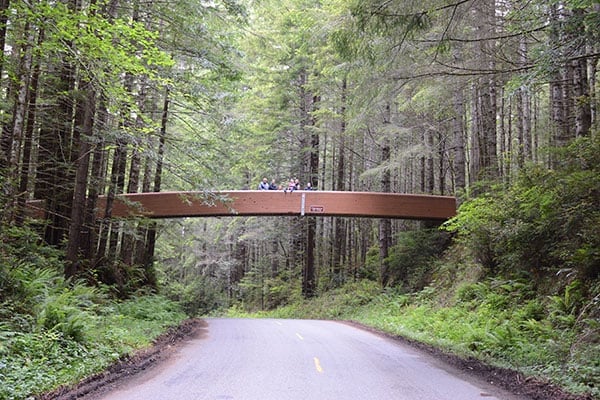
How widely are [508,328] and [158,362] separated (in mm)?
6910

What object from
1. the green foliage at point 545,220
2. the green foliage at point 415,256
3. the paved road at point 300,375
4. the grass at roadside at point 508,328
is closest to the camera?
the paved road at point 300,375

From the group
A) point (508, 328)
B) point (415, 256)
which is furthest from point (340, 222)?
point (508, 328)

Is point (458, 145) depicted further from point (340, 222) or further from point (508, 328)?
point (340, 222)

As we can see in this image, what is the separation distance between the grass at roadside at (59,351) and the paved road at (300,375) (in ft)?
2.72

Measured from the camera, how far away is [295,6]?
24469mm

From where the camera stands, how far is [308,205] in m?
20.4

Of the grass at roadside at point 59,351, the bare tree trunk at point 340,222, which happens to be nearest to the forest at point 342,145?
the grass at roadside at point 59,351

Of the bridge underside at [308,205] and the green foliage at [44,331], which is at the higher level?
the bridge underside at [308,205]

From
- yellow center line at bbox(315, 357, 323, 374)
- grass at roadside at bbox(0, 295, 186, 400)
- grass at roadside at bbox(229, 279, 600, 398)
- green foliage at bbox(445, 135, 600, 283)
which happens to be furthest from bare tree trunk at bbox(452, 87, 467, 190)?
grass at roadside at bbox(0, 295, 186, 400)

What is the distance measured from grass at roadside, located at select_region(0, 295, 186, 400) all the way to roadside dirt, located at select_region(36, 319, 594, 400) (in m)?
0.16

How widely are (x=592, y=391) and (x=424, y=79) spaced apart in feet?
24.5

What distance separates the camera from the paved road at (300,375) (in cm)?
620

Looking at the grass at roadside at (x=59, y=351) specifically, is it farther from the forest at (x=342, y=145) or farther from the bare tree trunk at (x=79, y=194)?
the bare tree trunk at (x=79, y=194)

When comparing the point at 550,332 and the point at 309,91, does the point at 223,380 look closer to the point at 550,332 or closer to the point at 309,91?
the point at 550,332
